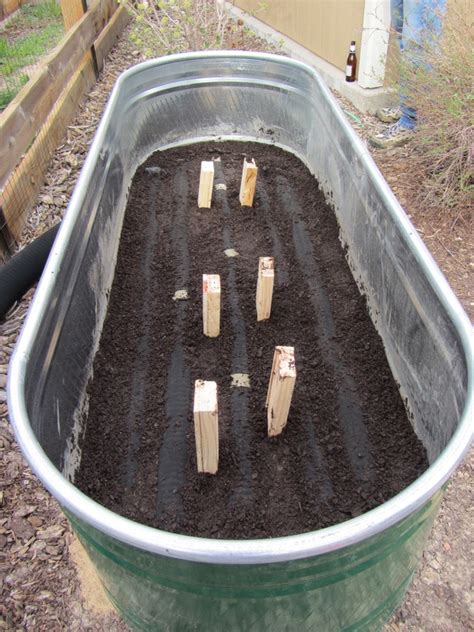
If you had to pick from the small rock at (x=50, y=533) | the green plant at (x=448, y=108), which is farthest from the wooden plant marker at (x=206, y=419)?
the green plant at (x=448, y=108)

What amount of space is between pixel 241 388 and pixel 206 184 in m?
1.29

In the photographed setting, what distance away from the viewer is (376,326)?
2.04 m

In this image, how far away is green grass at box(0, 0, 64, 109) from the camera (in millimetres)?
4023

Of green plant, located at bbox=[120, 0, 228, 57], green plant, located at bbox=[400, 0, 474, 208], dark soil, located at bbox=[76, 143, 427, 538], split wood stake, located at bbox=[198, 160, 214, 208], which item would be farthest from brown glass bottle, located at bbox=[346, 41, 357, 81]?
split wood stake, located at bbox=[198, 160, 214, 208]

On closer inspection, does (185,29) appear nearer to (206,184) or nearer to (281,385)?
(206,184)

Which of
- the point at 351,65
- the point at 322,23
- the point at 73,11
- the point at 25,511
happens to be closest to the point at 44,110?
the point at 73,11

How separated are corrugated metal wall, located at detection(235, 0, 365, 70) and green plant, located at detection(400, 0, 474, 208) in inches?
39.4

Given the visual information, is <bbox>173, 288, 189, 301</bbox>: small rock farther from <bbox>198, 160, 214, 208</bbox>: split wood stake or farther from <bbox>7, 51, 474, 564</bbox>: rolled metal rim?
<bbox>7, 51, 474, 564</bbox>: rolled metal rim

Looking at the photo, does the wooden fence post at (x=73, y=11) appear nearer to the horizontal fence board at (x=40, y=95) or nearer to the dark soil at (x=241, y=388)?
the horizontal fence board at (x=40, y=95)

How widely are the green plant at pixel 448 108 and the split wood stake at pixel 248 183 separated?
1.00 meters

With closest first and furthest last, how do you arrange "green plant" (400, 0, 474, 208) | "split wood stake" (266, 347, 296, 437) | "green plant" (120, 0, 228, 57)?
"split wood stake" (266, 347, 296, 437)
"green plant" (400, 0, 474, 208)
"green plant" (120, 0, 228, 57)

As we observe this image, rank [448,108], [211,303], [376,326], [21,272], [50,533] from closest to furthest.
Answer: [50,533]
[211,303]
[376,326]
[21,272]
[448,108]

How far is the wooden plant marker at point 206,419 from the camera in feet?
4.05

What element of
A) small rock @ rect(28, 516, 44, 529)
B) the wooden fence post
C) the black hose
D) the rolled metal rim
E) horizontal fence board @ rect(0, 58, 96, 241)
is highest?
the wooden fence post
